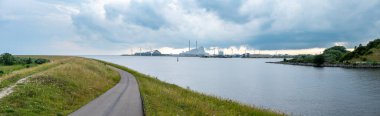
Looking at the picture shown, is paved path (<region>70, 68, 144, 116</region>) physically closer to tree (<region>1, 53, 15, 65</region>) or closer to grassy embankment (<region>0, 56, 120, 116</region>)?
grassy embankment (<region>0, 56, 120, 116</region>)

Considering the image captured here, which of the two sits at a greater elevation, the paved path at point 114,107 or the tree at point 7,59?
the tree at point 7,59

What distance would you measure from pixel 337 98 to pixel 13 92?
46.7 m

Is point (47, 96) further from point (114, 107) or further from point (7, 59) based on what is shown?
point (7, 59)

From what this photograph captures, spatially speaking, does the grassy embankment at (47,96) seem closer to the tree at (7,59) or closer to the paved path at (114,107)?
the paved path at (114,107)

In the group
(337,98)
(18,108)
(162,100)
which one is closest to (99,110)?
(18,108)

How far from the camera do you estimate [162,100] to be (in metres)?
29.3

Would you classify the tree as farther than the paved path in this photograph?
Yes

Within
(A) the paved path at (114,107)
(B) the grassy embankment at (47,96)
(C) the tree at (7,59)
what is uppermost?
(C) the tree at (7,59)

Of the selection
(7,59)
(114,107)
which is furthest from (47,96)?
(7,59)

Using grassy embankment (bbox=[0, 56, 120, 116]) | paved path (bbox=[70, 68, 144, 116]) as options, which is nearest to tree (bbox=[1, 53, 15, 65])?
grassy embankment (bbox=[0, 56, 120, 116])

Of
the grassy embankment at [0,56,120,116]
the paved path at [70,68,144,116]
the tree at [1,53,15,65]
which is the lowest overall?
the paved path at [70,68,144,116]

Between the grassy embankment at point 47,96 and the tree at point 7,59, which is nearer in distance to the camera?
the grassy embankment at point 47,96

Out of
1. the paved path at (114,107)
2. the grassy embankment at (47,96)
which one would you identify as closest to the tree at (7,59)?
the grassy embankment at (47,96)

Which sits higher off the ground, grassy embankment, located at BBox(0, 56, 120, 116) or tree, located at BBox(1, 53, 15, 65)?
tree, located at BBox(1, 53, 15, 65)
